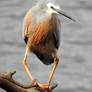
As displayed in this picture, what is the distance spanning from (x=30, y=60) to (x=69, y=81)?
133 centimetres

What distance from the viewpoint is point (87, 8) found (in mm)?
17469

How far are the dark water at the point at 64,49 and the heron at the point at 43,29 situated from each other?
5.40 metres

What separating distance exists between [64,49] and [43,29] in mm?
7277

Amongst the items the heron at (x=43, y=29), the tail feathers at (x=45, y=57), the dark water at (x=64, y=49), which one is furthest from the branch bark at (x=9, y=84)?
the dark water at (x=64, y=49)

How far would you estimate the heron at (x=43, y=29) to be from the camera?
812 cm

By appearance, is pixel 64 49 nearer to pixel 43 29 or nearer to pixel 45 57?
pixel 45 57

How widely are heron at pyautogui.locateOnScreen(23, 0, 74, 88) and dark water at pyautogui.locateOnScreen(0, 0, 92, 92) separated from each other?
17.7ft

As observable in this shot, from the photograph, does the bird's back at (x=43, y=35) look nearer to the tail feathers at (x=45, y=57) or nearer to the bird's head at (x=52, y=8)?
the tail feathers at (x=45, y=57)

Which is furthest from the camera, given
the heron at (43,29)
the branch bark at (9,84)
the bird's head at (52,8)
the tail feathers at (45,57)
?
the tail feathers at (45,57)

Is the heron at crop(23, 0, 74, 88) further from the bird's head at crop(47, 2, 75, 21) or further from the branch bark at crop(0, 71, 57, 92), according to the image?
the branch bark at crop(0, 71, 57, 92)

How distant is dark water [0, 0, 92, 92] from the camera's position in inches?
571

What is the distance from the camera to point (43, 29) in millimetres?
8227

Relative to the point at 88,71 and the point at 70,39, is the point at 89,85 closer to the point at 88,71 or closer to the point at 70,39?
the point at 88,71

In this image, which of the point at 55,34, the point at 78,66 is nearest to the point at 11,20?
the point at 78,66
